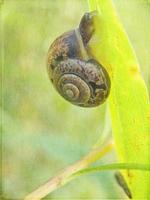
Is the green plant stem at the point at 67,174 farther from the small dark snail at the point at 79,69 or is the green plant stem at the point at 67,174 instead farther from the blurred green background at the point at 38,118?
the small dark snail at the point at 79,69

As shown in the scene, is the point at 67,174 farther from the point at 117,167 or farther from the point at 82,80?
the point at 82,80

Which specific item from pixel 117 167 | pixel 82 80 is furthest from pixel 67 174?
pixel 82 80

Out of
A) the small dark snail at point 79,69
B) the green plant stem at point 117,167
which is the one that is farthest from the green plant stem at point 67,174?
the small dark snail at point 79,69

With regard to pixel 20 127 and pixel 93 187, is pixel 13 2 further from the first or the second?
pixel 93 187

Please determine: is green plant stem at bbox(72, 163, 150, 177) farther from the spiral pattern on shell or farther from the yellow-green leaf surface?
the spiral pattern on shell

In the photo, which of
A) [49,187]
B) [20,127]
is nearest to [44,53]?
[20,127]

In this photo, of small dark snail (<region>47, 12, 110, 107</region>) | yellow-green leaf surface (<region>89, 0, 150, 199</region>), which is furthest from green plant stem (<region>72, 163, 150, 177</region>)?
small dark snail (<region>47, 12, 110, 107</region>)
